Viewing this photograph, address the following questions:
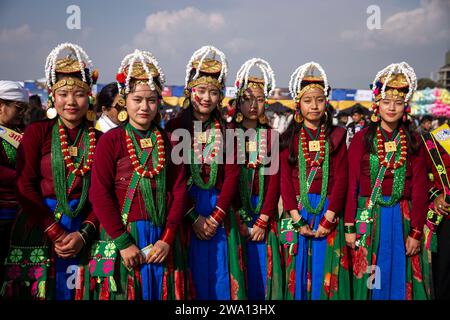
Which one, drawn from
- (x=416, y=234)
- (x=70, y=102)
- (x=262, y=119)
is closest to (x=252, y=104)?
(x=262, y=119)

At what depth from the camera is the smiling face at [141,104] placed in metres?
3.10

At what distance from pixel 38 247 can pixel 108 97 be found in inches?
77.9

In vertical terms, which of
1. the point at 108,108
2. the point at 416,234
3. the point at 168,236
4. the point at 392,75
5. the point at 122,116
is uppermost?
the point at 392,75

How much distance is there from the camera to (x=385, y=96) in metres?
3.79

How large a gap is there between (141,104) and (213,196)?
3.33 ft

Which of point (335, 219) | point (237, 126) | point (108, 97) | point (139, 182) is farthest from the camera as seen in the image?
point (108, 97)

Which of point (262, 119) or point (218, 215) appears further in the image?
point (262, 119)

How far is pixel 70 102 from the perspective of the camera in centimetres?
314

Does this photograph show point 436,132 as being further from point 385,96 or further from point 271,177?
point 271,177

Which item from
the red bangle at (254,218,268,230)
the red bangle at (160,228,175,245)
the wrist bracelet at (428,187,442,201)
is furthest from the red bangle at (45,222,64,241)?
the wrist bracelet at (428,187,442,201)

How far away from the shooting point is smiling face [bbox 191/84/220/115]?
362cm

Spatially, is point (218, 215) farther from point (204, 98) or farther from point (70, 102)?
point (70, 102)

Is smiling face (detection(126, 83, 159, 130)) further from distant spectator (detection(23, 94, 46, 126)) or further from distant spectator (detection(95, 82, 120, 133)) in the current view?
distant spectator (detection(23, 94, 46, 126))
